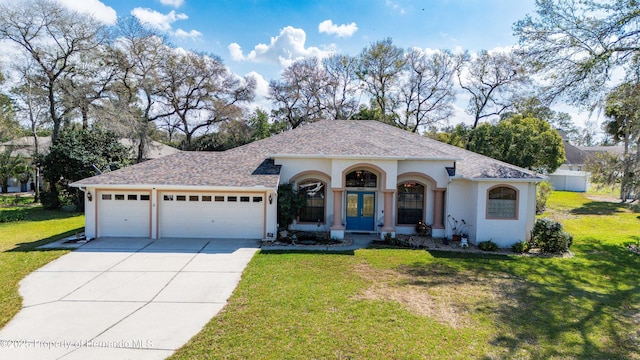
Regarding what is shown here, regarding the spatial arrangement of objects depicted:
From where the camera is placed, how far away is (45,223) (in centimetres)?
1738

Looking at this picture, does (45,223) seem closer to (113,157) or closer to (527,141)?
(113,157)

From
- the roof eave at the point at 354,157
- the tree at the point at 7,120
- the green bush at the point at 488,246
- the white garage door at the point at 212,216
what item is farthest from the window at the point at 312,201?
the tree at the point at 7,120

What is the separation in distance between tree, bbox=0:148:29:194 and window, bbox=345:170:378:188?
32001mm

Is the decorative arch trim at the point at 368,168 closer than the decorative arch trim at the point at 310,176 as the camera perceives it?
Yes

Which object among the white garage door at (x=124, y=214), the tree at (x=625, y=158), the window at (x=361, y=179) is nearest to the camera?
the tree at (x=625, y=158)

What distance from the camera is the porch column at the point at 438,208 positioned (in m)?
15.0

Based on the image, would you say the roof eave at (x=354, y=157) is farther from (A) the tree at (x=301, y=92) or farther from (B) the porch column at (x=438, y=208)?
(A) the tree at (x=301, y=92)

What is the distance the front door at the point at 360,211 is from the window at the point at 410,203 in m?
1.40

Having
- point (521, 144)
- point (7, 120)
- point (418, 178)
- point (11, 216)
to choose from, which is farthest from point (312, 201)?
point (7, 120)

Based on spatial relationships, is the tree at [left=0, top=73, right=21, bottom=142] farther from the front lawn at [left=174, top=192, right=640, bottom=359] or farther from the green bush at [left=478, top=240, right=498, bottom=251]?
the green bush at [left=478, top=240, right=498, bottom=251]

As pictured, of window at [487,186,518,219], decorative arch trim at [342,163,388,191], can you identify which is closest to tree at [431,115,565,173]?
window at [487,186,518,219]

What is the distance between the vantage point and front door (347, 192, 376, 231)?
15.5 m

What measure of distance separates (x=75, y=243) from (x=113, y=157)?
1178cm

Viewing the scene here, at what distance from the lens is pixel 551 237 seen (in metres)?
13.1
